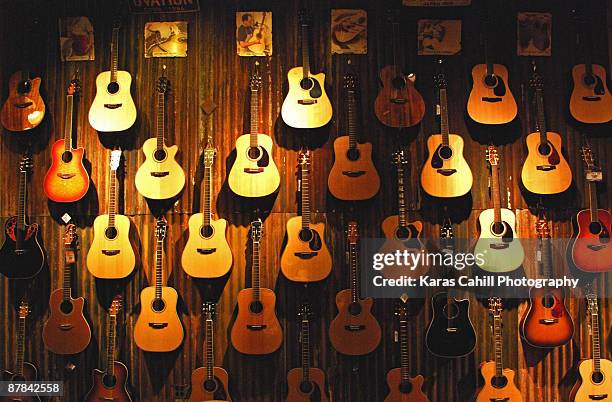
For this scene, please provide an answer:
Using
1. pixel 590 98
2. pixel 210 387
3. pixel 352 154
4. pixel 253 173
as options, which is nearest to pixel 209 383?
pixel 210 387

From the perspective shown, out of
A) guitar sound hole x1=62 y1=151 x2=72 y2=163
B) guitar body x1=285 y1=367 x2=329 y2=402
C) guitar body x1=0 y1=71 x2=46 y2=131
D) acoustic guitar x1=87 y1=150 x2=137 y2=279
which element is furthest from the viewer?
guitar body x1=0 y1=71 x2=46 y2=131

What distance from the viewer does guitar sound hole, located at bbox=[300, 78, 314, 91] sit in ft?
15.0

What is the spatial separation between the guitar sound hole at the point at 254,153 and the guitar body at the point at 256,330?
1.02 meters

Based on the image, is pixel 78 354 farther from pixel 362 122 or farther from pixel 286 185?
pixel 362 122

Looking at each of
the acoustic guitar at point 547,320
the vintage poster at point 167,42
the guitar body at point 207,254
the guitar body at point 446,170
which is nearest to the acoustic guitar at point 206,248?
the guitar body at point 207,254

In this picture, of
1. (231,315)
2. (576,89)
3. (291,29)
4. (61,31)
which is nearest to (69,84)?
(61,31)

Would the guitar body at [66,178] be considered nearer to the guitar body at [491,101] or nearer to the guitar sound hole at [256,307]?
the guitar sound hole at [256,307]

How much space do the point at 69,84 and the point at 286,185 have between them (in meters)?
1.83

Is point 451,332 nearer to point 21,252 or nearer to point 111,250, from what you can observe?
point 111,250

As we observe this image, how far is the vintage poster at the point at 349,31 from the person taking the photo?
15.4 ft

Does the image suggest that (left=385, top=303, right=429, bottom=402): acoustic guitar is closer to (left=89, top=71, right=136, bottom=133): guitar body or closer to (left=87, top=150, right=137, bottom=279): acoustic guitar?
(left=87, top=150, right=137, bottom=279): acoustic guitar

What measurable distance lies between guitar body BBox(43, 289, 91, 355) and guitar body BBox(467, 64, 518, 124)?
10.5ft

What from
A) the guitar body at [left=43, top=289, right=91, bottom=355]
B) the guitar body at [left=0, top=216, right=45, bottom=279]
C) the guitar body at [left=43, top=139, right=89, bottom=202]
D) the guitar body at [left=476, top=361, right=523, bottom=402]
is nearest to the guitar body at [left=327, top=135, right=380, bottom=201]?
the guitar body at [left=476, top=361, right=523, bottom=402]

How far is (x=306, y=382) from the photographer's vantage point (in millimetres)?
4383
